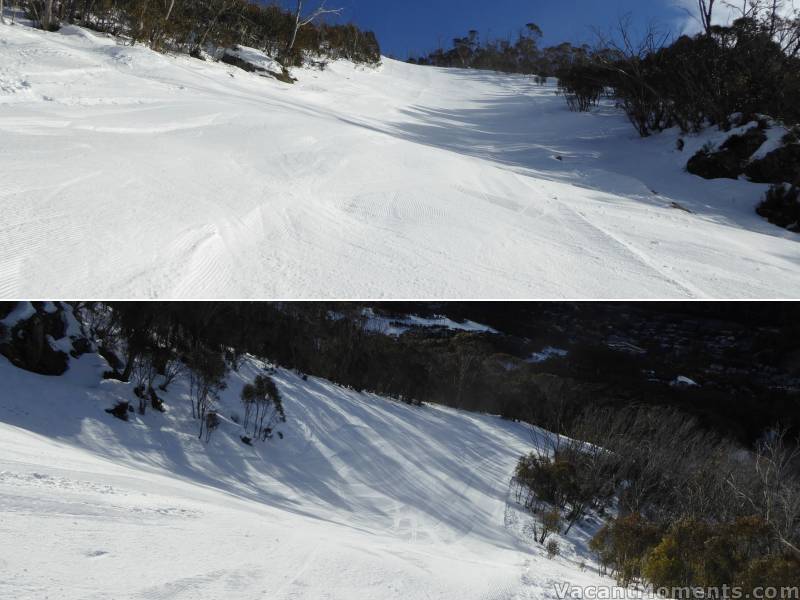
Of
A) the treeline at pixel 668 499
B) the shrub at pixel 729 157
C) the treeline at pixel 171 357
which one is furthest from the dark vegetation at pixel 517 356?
the shrub at pixel 729 157

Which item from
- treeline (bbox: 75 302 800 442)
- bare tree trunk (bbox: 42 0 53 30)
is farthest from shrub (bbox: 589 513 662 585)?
bare tree trunk (bbox: 42 0 53 30)

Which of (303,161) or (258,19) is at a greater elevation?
(258,19)

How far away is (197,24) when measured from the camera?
17531 mm

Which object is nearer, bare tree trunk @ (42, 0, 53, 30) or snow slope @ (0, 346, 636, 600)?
snow slope @ (0, 346, 636, 600)

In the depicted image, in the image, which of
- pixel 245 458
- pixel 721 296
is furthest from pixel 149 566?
pixel 245 458

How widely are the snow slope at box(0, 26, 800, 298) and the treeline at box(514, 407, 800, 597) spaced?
11.6 ft

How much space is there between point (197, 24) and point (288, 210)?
48.7 feet

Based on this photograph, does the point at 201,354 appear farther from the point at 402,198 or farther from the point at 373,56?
the point at 373,56

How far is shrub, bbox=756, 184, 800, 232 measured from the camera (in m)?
9.73

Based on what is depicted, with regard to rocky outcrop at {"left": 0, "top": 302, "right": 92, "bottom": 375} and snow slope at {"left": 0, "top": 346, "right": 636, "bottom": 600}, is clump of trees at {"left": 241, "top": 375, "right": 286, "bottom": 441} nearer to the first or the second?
snow slope at {"left": 0, "top": 346, "right": 636, "bottom": 600}

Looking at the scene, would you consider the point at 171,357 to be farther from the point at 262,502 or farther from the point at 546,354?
the point at 546,354

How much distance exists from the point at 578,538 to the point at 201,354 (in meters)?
9.29

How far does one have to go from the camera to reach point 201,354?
13.0 m

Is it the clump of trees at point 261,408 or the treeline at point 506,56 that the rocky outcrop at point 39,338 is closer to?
the clump of trees at point 261,408
